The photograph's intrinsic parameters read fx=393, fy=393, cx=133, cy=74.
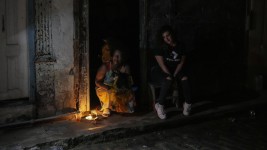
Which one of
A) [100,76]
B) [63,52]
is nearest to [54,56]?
[63,52]

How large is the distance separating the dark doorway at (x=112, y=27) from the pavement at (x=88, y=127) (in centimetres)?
109

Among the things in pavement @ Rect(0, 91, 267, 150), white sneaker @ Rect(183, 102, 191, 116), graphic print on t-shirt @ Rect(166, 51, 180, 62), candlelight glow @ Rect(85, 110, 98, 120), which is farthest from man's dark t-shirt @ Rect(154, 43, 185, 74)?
candlelight glow @ Rect(85, 110, 98, 120)

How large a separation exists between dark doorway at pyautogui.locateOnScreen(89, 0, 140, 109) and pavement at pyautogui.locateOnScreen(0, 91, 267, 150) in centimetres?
109

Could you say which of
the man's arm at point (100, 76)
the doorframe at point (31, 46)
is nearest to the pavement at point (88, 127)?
the doorframe at point (31, 46)

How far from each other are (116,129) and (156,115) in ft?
4.48

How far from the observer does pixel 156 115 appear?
8.62m

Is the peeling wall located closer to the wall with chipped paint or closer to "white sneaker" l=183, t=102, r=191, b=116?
the wall with chipped paint

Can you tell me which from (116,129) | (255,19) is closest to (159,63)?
(116,129)

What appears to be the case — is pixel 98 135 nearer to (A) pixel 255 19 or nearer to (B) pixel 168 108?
(B) pixel 168 108

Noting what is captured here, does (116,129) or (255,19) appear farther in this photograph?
(255,19)

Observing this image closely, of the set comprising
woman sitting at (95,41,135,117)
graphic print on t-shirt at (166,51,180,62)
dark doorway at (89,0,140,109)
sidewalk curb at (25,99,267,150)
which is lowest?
sidewalk curb at (25,99,267,150)

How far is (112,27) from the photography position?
356 inches

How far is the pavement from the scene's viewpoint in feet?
22.5

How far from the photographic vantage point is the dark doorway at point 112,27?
8812mm
